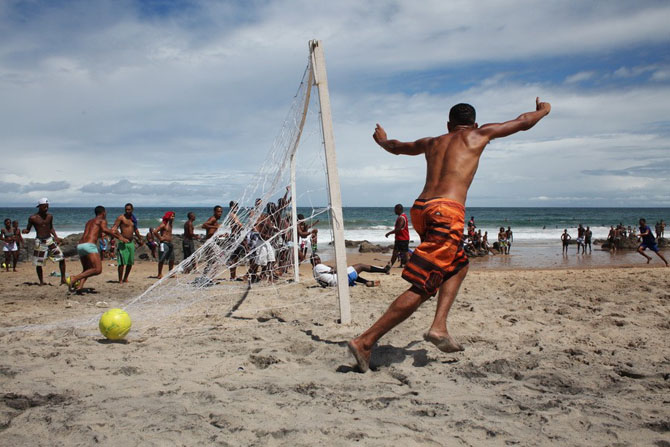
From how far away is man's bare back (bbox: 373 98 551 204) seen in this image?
3135 mm

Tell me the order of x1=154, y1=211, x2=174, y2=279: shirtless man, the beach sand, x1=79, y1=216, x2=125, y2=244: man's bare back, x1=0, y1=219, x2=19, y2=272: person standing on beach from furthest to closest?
x1=0, y1=219, x2=19, y2=272: person standing on beach, x1=154, y1=211, x2=174, y2=279: shirtless man, x1=79, y1=216, x2=125, y2=244: man's bare back, the beach sand

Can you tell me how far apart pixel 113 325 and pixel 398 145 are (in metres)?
2.94

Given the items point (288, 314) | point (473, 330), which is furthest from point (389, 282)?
point (473, 330)

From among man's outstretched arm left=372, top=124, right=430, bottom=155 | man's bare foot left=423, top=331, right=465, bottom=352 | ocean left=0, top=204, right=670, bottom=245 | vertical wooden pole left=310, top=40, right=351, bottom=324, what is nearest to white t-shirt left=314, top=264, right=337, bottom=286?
vertical wooden pole left=310, top=40, right=351, bottom=324

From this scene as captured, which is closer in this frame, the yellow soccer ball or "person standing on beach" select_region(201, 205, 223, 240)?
the yellow soccer ball

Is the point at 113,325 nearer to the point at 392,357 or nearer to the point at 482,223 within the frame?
the point at 392,357

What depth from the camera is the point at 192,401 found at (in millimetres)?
2594

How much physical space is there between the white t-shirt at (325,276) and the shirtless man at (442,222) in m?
4.03

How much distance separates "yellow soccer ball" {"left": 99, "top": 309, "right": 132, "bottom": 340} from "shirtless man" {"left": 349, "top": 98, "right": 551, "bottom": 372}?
89.7 inches

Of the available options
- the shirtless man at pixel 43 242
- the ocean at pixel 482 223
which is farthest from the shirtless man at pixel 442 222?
the ocean at pixel 482 223

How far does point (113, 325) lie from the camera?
13.5ft

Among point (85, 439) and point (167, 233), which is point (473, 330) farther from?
point (167, 233)

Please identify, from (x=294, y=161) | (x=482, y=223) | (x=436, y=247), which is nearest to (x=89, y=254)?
(x=294, y=161)

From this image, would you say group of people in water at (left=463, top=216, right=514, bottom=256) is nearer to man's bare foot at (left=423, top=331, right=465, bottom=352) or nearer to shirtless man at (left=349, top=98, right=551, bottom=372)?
shirtless man at (left=349, top=98, right=551, bottom=372)
